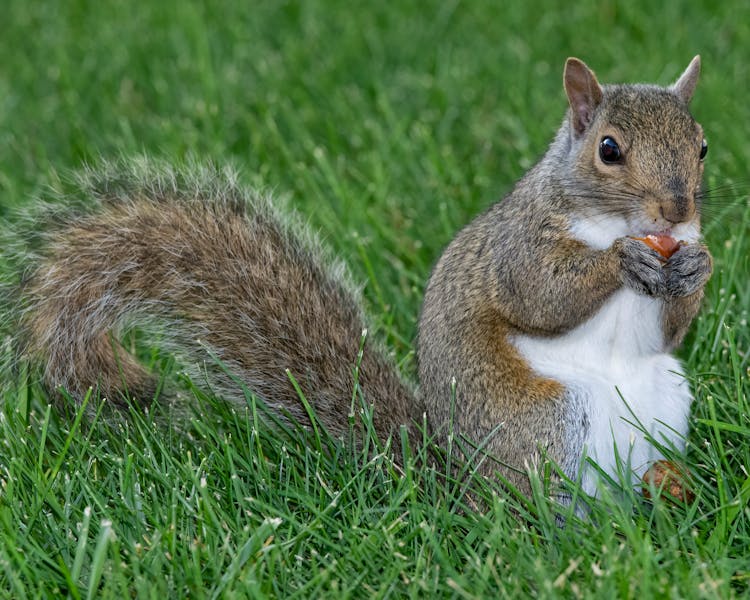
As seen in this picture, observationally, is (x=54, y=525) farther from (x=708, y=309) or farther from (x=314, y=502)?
(x=708, y=309)

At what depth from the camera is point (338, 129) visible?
14.4 feet

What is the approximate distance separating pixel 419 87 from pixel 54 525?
2.86 metres

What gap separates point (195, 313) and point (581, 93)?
988mm

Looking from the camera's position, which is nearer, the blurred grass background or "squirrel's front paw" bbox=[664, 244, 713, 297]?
"squirrel's front paw" bbox=[664, 244, 713, 297]

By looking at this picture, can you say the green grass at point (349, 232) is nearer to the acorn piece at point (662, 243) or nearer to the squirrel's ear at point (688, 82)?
the acorn piece at point (662, 243)

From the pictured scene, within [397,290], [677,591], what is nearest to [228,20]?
[397,290]

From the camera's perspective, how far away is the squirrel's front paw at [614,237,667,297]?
7.48ft

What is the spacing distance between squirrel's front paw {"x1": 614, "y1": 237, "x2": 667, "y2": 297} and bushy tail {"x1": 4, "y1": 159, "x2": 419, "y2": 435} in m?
0.57

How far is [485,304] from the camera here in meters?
2.45

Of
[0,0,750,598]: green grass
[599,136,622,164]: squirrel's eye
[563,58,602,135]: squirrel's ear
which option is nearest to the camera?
[0,0,750,598]: green grass

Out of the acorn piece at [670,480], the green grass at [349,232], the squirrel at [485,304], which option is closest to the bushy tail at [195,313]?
the squirrel at [485,304]

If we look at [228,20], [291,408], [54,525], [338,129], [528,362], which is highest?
[228,20]

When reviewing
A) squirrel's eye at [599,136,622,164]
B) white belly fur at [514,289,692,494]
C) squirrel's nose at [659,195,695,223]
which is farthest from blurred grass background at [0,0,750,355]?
squirrel's nose at [659,195,695,223]

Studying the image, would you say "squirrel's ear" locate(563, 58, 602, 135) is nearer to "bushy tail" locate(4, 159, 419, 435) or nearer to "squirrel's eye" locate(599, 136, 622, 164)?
"squirrel's eye" locate(599, 136, 622, 164)
